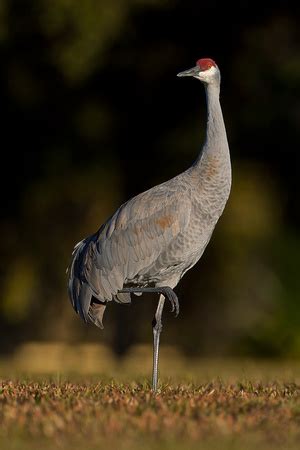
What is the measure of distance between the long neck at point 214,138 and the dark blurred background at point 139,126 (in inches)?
270

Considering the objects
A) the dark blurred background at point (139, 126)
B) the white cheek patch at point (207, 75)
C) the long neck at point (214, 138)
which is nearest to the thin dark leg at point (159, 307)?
the long neck at point (214, 138)

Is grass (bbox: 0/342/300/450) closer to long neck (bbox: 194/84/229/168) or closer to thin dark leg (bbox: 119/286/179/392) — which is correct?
thin dark leg (bbox: 119/286/179/392)

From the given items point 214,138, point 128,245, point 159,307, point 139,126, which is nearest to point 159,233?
point 128,245

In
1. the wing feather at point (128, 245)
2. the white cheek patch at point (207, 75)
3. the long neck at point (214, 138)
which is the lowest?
the wing feather at point (128, 245)

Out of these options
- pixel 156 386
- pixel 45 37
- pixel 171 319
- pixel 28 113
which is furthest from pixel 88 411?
pixel 171 319

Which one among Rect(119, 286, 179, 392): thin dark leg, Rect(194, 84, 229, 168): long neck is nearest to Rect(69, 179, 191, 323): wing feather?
Rect(119, 286, 179, 392): thin dark leg

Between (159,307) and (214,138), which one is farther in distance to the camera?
(159,307)

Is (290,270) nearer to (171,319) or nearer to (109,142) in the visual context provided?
(109,142)

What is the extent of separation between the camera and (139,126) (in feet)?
60.4

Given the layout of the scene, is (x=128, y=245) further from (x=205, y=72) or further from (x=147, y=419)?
(x=147, y=419)

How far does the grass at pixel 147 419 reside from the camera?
6008 mm

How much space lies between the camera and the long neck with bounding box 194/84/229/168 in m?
9.17

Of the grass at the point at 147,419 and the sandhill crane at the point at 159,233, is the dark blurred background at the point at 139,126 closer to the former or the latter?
the sandhill crane at the point at 159,233

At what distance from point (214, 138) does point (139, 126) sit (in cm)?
927
